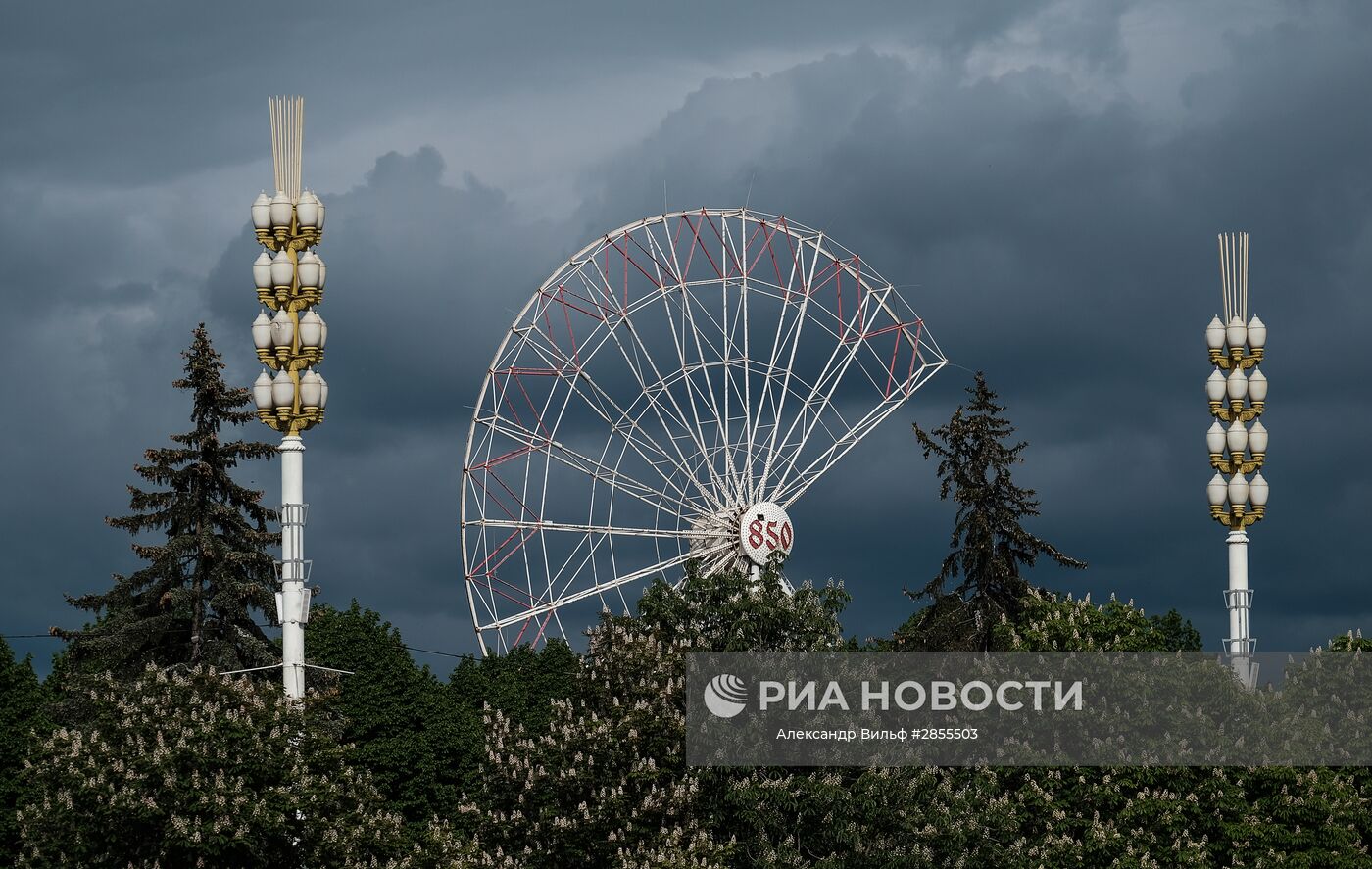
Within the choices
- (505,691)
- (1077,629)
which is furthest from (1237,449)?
(505,691)

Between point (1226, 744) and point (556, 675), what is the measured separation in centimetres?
4294

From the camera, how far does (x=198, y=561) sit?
66812 mm

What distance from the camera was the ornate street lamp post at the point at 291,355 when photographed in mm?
51688

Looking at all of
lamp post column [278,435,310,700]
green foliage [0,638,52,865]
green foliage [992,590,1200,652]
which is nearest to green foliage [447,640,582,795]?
green foliage [0,638,52,865]

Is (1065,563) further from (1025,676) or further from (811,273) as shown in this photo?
(811,273)

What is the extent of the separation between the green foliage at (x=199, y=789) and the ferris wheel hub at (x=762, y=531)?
101 feet

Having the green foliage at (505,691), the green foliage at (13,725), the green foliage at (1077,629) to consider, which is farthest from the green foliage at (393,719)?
the green foliage at (1077,629)

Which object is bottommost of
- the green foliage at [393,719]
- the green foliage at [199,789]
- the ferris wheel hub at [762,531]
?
the green foliage at [199,789]

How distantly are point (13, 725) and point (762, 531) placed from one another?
2615 centimetres

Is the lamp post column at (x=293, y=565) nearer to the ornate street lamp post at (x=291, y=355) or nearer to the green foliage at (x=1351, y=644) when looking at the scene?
the ornate street lamp post at (x=291, y=355)

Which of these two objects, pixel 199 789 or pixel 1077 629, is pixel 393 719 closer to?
pixel 1077 629

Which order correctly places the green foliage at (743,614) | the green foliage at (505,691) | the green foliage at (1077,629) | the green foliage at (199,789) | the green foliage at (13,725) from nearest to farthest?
the green foliage at (199,789), the green foliage at (743,614), the green foliage at (1077,629), the green foliage at (13,725), the green foliage at (505,691)

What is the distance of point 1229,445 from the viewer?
62.1 meters

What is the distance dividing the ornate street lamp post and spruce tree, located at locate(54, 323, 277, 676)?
14.2 meters
